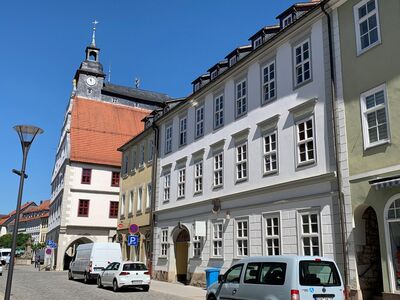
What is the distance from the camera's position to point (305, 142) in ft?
57.8

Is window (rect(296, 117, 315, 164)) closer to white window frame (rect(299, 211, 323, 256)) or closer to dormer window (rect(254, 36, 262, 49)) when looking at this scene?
white window frame (rect(299, 211, 323, 256))

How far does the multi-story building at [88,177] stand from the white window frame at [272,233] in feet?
86.3

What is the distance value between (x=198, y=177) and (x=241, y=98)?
579cm

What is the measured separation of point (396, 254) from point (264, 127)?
8604mm

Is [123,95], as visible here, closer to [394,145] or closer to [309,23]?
[309,23]

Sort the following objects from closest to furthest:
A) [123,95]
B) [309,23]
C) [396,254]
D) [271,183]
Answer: [396,254], [309,23], [271,183], [123,95]

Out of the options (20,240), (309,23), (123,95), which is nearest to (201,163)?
(309,23)

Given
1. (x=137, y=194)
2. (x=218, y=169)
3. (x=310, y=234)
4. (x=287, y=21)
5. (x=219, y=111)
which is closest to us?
(x=310, y=234)

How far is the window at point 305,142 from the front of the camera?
17312mm

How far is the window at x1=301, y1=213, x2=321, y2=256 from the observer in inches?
647

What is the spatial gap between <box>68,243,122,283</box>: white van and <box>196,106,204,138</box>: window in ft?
29.5

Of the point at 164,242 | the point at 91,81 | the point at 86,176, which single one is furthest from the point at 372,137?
the point at 91,81

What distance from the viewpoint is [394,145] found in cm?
1361

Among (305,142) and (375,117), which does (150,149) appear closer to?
(305,142)
